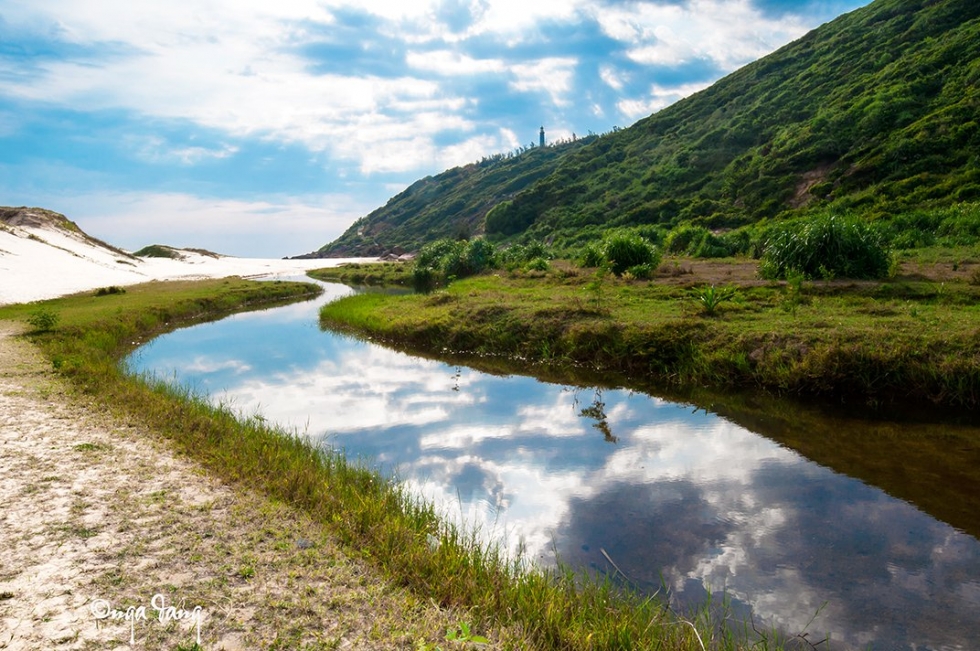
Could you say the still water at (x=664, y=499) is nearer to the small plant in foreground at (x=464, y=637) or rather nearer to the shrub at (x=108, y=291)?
the small plant in foreground at (x=464, y=637)

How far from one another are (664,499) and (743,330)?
9832 mm

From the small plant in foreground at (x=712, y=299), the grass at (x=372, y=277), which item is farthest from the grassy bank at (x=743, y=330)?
the grass at (x=372, y=277)

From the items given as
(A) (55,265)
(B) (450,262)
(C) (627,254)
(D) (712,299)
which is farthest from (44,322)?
(A) (55,265)

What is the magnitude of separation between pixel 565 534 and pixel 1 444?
10083 millimetres

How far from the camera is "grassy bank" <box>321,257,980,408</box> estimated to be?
45.8 ft

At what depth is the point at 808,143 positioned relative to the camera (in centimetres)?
7262

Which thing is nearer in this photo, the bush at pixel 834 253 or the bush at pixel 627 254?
the bush at pixel 834 253

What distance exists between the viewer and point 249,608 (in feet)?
18.7

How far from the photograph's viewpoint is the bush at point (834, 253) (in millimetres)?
24750

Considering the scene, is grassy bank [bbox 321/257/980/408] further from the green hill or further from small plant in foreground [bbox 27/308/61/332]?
the green hill

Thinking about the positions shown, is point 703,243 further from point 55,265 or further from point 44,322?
point 55,265

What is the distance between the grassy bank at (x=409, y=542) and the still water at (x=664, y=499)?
86cm

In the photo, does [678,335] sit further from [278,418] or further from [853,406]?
[278,418]

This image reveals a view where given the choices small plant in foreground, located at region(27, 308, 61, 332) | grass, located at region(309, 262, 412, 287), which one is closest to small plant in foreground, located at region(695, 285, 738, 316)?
small plant in foreground, located at region(27, 308, 61, 332)
